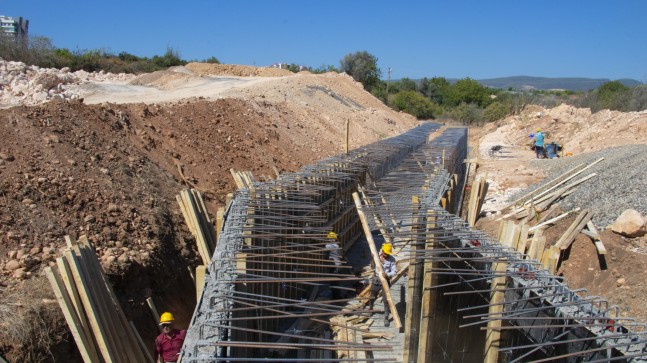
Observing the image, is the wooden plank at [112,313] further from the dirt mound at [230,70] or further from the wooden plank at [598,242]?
the dirt mound at [230,70]


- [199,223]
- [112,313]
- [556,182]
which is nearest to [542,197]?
[556,182]

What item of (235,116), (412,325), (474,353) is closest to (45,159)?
(412,325)

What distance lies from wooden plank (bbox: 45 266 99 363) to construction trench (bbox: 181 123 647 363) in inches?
62.5

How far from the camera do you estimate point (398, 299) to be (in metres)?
10.4

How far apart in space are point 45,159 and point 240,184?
3337 millimetres

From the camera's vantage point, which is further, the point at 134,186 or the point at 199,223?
the point at 134,186

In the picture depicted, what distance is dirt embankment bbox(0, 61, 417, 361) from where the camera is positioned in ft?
25.2

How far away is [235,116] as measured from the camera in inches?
752

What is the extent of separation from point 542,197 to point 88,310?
1173 cm

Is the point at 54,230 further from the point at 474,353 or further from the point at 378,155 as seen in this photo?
the point at 378,155

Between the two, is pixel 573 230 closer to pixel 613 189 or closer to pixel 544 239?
pixel 544 239

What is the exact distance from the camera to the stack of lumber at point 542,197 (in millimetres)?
13719

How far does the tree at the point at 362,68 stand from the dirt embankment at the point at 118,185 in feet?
142

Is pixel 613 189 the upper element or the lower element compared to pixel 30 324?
upper
